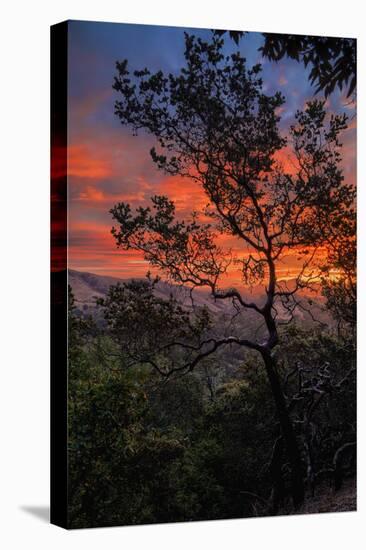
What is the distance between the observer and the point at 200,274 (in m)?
11.3

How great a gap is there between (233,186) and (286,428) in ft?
6.82

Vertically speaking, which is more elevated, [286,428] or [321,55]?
[321,55]

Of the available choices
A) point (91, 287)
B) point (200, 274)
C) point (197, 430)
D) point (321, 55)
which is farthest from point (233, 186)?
point (197, 430)

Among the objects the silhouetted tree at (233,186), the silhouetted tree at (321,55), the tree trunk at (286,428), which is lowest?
the tree trunk at (286,428)

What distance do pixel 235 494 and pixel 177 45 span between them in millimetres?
3686

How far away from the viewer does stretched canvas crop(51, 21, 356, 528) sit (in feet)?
35.1

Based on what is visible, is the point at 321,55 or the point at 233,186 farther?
the point at 321,55

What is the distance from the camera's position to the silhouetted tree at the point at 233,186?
436 inches

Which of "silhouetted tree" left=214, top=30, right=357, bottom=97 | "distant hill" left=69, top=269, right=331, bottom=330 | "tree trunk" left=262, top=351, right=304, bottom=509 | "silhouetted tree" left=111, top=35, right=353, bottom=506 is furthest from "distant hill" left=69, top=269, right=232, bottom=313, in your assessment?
"silhouetted tree" left=214, top=30, right=357, bottom=97

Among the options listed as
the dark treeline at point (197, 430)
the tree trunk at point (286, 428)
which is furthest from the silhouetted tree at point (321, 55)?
the tree trunk at point (286, 428)

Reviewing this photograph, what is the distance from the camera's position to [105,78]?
10727mm

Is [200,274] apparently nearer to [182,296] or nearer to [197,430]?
[182,296]

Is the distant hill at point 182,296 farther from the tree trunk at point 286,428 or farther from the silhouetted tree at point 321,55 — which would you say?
the silhouetted tree at point 321,55

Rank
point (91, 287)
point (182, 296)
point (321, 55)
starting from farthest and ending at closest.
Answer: point (321, 55), point (182, 296), point (91, 287)
